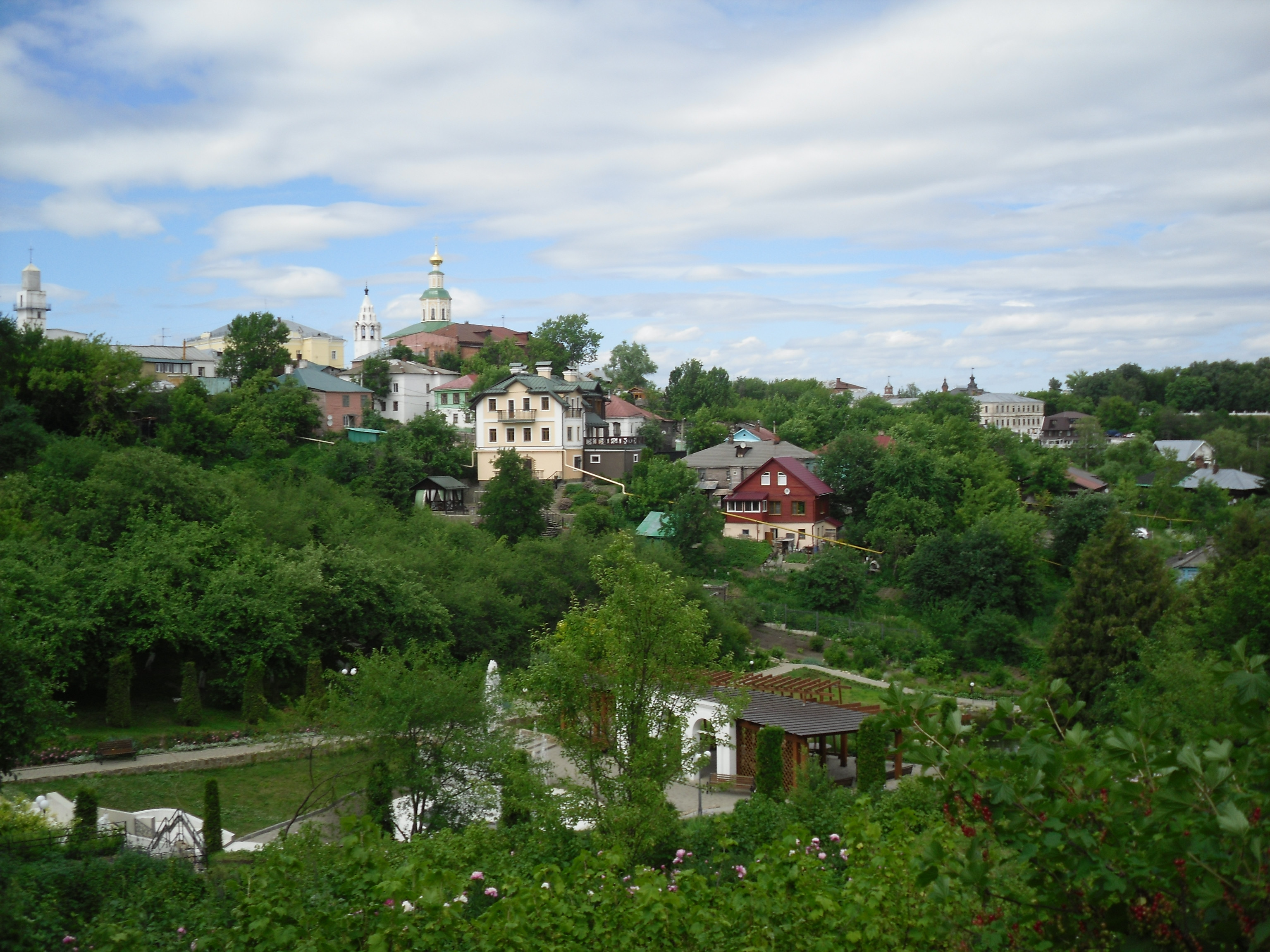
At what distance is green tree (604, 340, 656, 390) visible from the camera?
6262cm

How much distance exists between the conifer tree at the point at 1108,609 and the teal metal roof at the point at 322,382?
3081cm

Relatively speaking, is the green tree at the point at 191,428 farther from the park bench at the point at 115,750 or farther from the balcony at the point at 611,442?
the park bench at the point at 115,750

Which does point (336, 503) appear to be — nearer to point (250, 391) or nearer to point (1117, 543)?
point (250, 391)

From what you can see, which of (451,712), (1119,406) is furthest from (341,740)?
(1119,406)

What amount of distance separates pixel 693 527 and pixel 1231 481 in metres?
34.2

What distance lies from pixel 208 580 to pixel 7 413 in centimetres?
1300

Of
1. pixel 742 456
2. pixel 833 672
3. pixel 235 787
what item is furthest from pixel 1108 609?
pixel 742 456

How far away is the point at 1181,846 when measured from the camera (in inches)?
103

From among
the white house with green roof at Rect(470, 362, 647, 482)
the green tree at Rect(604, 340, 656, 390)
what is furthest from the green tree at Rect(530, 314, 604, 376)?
the white house with green roof at Rect(470, 362, 647, 482)

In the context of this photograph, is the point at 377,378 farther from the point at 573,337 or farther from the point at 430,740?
the point at 430,740

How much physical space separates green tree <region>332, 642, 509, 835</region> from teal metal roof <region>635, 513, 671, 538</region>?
18.4m

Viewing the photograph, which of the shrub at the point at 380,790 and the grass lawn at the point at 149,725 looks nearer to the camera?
the shrub at the point at 380,790

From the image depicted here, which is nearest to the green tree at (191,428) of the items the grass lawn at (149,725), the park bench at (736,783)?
the grass lawn at (149,725)

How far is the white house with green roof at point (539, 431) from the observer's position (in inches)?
1622
